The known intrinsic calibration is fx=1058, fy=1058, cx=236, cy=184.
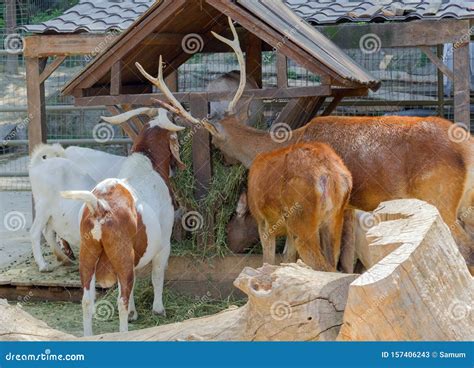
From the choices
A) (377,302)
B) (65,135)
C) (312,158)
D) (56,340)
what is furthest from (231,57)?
(377,302)

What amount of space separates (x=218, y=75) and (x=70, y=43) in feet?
11.2

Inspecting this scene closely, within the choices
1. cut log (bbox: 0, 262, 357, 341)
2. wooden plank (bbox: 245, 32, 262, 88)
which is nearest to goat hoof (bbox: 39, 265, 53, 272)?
wooden plank (bbox: 245, 32, 262, 88)

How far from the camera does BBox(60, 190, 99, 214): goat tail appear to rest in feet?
24.8

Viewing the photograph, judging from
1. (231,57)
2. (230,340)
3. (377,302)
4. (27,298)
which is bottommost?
(27,298)

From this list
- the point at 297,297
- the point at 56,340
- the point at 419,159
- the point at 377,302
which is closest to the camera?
the point at 377,302

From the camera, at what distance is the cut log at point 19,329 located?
20.6 feet

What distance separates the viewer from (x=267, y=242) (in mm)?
8828

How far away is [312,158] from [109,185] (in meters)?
1.58

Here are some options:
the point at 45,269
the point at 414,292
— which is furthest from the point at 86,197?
the point at 414,292

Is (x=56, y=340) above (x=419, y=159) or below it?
below

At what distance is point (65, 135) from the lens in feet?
52.5

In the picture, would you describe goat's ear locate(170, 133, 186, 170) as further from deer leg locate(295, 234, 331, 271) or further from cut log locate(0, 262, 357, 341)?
cut log locate(0, 262, 357, 341)

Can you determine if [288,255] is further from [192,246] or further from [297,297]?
[297,297]

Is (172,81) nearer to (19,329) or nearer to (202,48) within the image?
(202,48)
